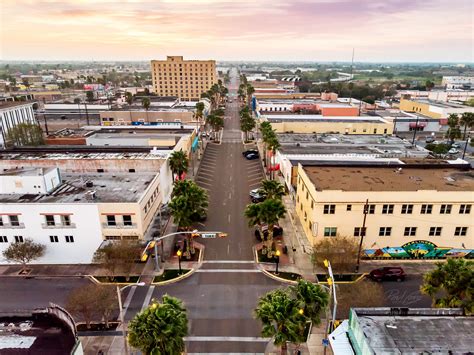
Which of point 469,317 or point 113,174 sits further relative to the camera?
point 113,174

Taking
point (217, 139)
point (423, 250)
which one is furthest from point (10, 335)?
point (217, 139)

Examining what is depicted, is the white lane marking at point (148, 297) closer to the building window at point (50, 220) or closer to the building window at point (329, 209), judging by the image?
the building window at point (50, 220)

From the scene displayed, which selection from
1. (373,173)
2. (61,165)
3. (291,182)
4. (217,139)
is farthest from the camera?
(217,139)

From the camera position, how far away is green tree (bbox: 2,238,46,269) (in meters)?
39.4

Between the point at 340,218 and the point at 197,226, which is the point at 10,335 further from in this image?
the point at 340,218

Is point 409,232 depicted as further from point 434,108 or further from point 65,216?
point 434,108

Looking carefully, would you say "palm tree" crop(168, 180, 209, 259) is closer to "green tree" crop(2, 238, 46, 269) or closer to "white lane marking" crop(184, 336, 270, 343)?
"white lane marking" crop(184, 336, 270, 343)

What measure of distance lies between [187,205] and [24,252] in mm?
19654

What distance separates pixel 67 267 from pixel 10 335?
16.4 metres

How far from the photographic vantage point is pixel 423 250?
44.3m

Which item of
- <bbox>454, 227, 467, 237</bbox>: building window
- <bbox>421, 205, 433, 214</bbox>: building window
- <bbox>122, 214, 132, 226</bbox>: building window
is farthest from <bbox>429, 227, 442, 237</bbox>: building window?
<bbox>122, 214, 132, 226</bbox>: building window

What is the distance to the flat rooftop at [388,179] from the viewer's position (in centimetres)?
4528

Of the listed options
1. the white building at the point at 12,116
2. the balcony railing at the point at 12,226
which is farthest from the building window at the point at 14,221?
the white building at the point at 12,116

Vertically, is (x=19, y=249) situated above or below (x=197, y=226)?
above
